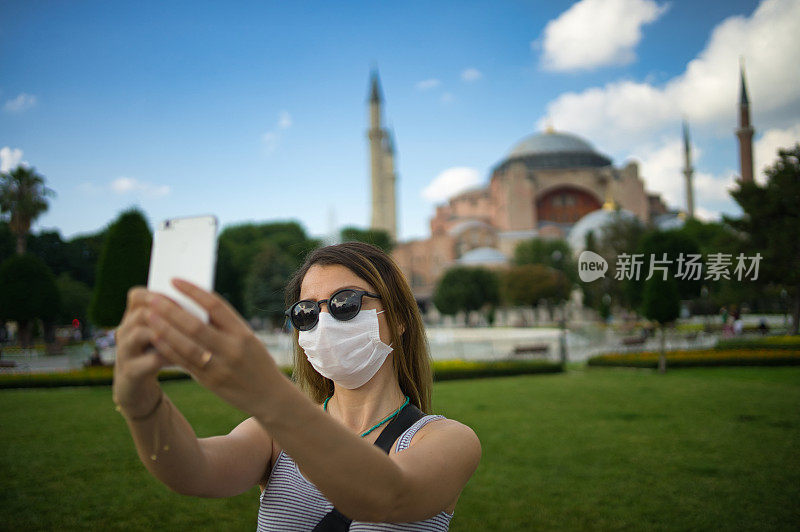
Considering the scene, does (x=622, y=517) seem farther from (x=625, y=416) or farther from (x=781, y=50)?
(x=781, y=50)

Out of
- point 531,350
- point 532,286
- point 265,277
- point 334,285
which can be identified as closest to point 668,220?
point 532,286

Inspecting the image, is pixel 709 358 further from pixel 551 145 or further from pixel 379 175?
pixel 551 145

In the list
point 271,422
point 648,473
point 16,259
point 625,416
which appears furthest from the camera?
point 16,259

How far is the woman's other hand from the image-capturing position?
29.7 inches

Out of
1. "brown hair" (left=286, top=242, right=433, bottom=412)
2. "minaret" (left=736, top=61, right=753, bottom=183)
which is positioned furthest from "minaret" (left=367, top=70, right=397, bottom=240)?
"brown hair" (left=286, top=242, right=433, bottom=412)

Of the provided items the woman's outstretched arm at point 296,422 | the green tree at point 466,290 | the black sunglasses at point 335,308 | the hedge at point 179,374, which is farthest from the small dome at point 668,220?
the woman's outstretched arm at point 296,422

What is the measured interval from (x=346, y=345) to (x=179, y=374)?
15.0m

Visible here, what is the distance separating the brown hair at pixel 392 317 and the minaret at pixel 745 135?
22.8ft

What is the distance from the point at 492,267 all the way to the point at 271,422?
49783mm

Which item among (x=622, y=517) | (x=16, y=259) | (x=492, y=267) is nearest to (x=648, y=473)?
(x=622, y=517)

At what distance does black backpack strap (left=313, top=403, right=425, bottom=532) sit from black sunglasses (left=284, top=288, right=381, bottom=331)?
0.31 meters

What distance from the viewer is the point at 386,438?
1478 millimetres

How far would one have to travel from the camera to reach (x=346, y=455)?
91 cm

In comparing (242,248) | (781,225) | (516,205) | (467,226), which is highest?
(516,205)
